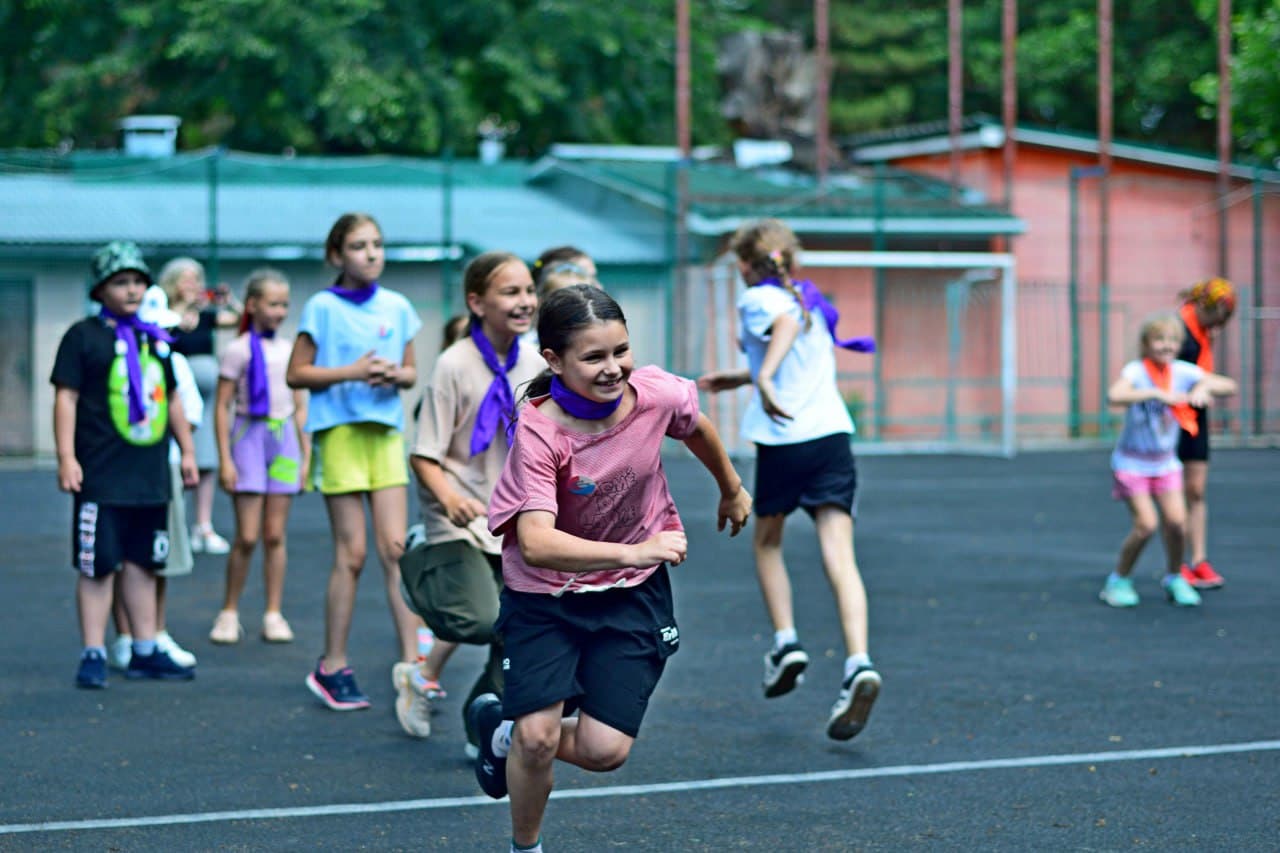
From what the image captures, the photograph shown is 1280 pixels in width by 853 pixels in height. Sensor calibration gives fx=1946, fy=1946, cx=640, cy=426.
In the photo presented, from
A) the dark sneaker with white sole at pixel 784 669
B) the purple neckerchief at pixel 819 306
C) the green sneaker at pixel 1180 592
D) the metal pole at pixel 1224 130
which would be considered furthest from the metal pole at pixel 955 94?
the dark sneaker with white sole at pixel 784 669

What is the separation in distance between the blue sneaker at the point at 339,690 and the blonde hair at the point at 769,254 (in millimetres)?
2207

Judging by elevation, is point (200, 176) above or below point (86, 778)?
above

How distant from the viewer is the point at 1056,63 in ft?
136

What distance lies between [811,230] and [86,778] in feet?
74.2

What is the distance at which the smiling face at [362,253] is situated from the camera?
24.0ft

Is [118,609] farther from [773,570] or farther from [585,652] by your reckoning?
[585,652]

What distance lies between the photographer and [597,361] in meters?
4.65

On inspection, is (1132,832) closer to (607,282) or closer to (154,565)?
(154,565)

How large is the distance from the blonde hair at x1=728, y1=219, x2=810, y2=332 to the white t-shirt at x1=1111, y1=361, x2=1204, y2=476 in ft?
11.5

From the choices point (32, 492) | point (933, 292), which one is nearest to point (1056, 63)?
point (933, 292)

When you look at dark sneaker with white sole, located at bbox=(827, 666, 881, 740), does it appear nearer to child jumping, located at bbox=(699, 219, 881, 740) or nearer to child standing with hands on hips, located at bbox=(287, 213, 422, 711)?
child jumping, located at bbox=(699, 219, 881, 740)

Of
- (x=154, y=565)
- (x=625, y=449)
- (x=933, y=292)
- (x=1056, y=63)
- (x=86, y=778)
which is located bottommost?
(x=86, y=778)

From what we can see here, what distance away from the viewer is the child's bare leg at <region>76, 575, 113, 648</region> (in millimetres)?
8016

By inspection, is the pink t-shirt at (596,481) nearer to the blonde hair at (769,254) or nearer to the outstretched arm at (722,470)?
the outstretched arm at (722,470)
